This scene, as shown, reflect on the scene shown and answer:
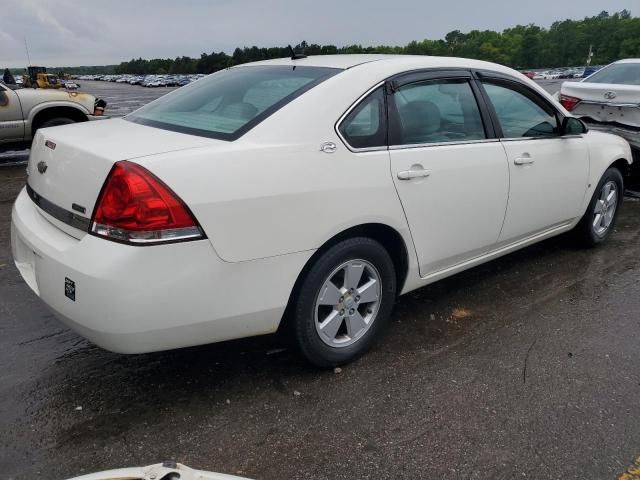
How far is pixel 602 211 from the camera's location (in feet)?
15.7

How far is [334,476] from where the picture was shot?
2.20m

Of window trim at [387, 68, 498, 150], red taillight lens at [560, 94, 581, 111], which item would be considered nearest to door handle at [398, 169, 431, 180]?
window trim at [387, 68, 498, 150]

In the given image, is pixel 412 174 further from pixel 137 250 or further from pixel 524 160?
pixel 137 250

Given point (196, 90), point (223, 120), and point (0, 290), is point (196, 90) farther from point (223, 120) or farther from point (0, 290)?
point (0, 290)

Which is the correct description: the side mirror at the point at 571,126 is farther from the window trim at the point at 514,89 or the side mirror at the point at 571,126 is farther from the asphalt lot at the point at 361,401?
the asphalt lot at the point at 361,401

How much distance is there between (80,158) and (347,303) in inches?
56.6

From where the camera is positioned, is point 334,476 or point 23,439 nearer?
point 334,476

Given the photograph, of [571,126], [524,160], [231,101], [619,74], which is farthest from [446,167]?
[619,74]

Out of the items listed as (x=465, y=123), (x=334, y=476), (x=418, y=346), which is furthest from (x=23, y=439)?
(x=465, y=123)

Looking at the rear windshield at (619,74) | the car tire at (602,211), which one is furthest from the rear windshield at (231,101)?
the rear windshield at (619,74)

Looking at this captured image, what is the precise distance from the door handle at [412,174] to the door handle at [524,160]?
2.92ft

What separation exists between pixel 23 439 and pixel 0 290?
74.3 inches

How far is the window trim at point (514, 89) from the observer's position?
3550 millimetres

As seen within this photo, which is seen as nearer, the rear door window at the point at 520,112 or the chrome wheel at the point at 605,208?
the rear door window at the point at 520,112
